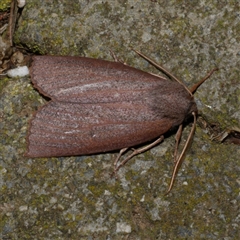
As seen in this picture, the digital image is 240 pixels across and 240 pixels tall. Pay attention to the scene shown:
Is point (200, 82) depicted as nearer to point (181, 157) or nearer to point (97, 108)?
point (181, 157)

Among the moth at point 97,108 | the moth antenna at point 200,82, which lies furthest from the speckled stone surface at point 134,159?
the moth at point 97,108

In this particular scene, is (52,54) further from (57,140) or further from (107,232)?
(107,232)

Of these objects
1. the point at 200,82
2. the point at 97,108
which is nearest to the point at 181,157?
the point at 200,82

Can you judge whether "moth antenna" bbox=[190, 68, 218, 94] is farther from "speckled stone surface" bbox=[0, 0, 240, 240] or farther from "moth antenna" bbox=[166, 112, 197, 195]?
"moth antenna" bbox=[166, 112, 197, 195]

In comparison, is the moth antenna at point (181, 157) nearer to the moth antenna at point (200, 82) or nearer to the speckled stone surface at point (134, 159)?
the speckled stone surface at point (134, 159)

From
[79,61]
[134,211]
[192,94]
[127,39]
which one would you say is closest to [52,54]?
[79,61]

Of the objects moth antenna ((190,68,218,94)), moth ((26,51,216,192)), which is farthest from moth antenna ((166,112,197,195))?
moth antenna ((190,68,218,94))
